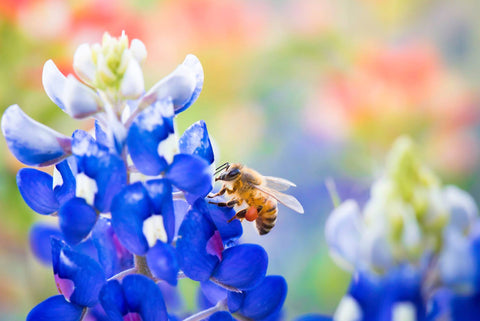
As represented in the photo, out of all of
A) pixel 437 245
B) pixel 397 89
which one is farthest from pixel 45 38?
pixel 437 245

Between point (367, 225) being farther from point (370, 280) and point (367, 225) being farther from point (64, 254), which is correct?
point (64, 254)

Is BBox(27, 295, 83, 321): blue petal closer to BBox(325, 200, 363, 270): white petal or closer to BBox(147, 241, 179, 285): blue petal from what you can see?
BBox(147, 241, 179, 285): blue petal

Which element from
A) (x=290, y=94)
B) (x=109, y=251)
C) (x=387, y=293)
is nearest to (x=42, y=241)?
(x=109, y=251)

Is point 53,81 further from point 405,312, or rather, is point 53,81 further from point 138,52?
point 405,312

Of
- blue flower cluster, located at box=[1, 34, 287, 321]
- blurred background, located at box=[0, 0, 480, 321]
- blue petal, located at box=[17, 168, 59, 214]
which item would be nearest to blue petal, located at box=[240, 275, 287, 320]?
blue flower cluster, located at box=[1, 34, 287, 321]

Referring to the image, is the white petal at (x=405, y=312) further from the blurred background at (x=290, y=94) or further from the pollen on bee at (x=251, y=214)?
the blurred background at (x=290, y=94)

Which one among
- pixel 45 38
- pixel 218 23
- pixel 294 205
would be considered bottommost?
pixel 294 205
